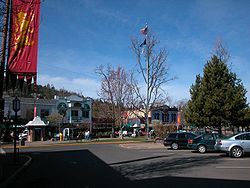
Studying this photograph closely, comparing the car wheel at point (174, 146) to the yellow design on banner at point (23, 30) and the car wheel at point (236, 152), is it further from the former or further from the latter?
the yellow design on banner at point (23, 30)

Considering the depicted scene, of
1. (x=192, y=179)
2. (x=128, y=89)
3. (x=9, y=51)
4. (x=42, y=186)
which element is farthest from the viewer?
(x=128, y=89)

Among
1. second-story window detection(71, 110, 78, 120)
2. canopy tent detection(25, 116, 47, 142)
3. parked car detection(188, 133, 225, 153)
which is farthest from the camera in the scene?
second-story window detection(71, 110, 78, 120)

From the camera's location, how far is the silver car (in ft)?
61.9

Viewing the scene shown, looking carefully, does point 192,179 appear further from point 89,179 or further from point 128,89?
point 128,89

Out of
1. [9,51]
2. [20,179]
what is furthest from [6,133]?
[9,51]

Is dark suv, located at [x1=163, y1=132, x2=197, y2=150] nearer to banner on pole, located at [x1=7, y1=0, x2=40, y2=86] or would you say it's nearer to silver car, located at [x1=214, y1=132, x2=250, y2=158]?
silver car, located at [x1=214, y1=132, x2=250, y2=158]

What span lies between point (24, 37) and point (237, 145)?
14.1m

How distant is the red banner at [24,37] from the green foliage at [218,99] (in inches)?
1061

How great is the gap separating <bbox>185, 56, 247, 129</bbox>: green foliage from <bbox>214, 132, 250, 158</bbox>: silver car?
15212mm

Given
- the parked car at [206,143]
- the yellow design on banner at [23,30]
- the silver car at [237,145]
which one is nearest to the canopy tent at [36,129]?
the parked car at [206,143]

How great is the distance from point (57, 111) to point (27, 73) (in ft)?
192

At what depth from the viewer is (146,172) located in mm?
13602

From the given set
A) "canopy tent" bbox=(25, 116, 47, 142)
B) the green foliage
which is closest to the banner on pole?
the green foliage

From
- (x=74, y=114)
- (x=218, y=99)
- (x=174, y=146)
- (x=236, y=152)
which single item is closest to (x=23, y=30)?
(x=236, y=152)
